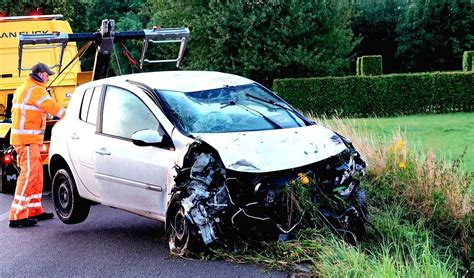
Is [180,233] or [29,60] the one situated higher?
[29,60]


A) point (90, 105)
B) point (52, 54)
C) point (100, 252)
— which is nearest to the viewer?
point (100, 252)

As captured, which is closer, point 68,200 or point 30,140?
point 68,200

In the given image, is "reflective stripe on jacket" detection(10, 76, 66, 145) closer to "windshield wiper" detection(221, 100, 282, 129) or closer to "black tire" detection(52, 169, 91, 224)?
"black tire" detection(52, 169, 91, 224)

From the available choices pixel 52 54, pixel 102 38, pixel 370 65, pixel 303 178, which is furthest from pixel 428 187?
pixel 370 65

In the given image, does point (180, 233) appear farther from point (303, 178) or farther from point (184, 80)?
point (184, 80)

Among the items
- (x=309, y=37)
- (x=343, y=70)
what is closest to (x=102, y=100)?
(x=309, y=37)

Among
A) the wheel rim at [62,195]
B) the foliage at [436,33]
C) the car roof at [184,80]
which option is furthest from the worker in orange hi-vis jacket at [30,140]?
the foliage at [436,33]

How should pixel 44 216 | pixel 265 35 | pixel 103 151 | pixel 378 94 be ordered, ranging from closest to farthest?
1. pixel 103 151
2. pixel 44 216
3. pixel 378 94
4. pixel 265 35

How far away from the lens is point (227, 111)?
7.96m

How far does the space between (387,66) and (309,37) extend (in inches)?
557

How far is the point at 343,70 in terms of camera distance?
142ft

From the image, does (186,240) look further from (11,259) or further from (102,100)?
(102,100)

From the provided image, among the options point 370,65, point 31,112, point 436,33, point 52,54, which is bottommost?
point 31,112

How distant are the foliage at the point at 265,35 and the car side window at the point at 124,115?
86.5 feet
